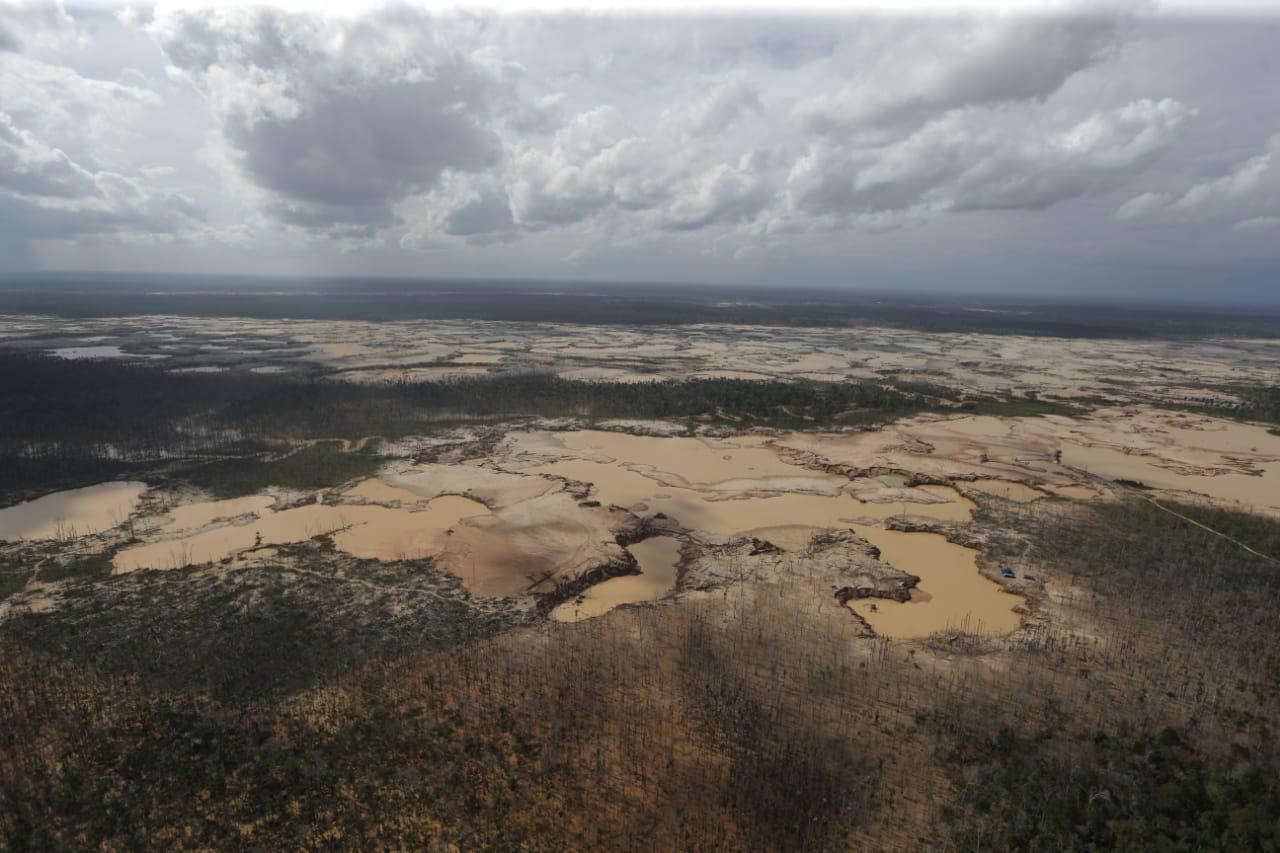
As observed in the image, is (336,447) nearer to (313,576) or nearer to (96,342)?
(313,576)

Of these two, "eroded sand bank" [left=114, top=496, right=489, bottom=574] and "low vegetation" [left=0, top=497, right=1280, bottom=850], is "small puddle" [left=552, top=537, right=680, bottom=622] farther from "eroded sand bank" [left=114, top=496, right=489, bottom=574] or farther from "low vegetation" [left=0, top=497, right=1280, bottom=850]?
"eroded sand bank" [left=114, top=496, right=489, bottom=574]

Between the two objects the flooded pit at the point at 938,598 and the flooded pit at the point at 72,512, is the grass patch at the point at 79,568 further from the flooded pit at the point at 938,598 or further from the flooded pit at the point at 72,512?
the flooded pit at the point at 938,598

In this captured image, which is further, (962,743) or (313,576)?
(313,576)

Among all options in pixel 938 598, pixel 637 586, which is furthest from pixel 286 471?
pixel 938 598

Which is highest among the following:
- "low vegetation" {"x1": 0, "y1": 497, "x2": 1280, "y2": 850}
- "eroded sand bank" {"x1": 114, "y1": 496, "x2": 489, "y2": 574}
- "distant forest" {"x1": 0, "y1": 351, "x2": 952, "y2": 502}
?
"distant forest" {"x1": 0, "y1": 351, "x2": 952, "y2": 502}

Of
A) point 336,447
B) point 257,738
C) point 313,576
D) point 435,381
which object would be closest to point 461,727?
point 257,738

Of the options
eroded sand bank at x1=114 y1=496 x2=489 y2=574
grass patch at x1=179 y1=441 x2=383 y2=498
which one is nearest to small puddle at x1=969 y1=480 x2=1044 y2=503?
eroded sand bank at x1=114 y1=496 x2=489 y2=574

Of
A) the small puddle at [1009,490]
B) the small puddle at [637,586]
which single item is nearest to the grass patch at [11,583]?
the small puddle at [637,586]

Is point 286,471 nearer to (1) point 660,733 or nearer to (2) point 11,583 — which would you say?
(2) point 11,583
